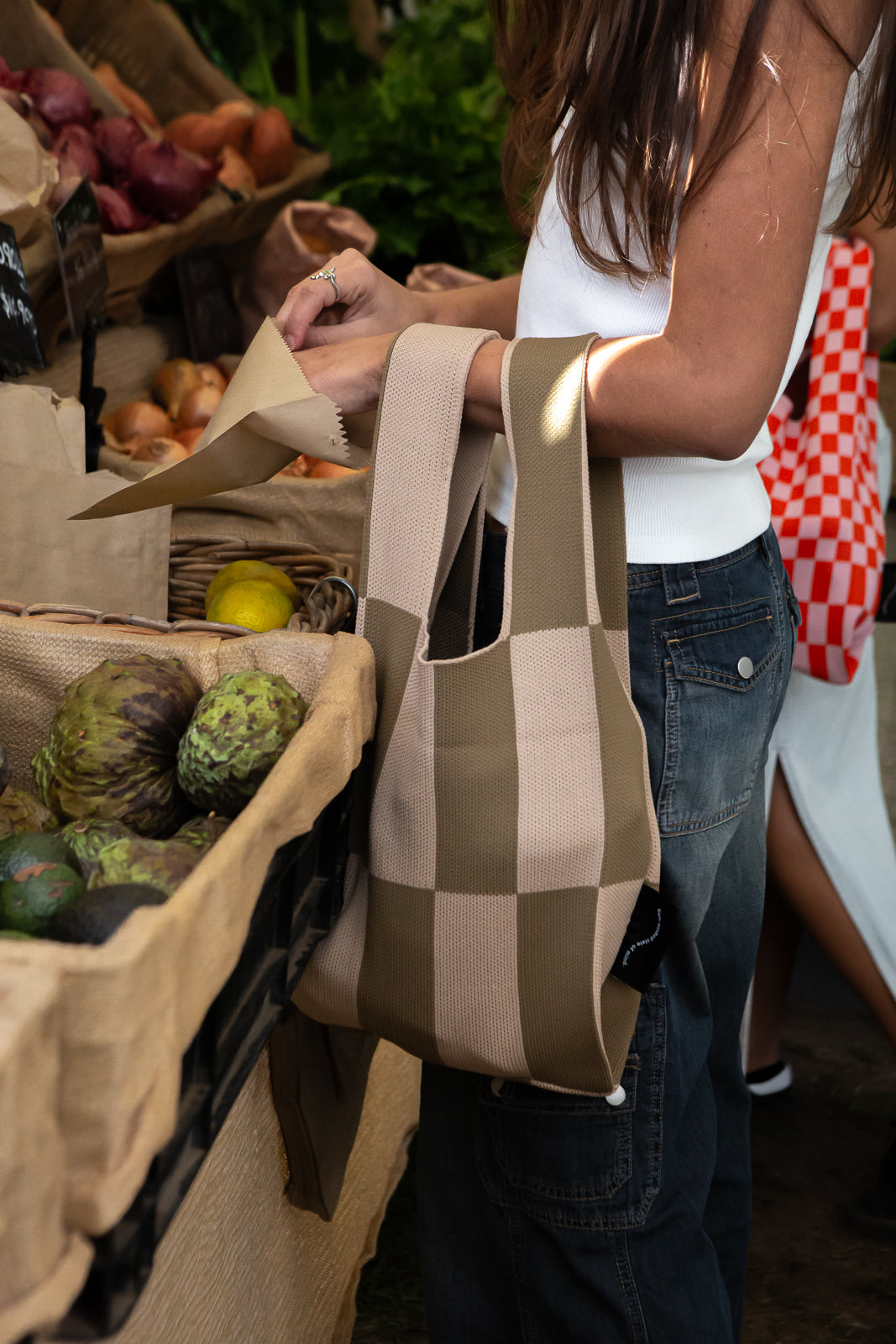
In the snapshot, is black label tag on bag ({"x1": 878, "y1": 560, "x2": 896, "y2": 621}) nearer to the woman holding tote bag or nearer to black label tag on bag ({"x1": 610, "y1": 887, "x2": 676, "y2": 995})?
the woman holding tote bag

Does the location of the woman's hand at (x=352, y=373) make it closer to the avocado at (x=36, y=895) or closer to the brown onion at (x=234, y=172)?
the avocado at (x=36, y=895)

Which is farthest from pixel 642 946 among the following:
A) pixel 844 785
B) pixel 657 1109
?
pixel 844 785

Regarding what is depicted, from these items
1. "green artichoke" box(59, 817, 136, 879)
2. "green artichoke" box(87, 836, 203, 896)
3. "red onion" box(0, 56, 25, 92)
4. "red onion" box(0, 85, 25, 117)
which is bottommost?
"green artichoke" box(59, 817, 136, 879)

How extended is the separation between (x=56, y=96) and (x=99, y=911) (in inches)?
78.5

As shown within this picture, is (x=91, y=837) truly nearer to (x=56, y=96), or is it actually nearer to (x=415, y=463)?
(x=415, y=463)

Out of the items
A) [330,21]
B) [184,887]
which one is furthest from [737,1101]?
[330,21]

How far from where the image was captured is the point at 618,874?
3.02 feet

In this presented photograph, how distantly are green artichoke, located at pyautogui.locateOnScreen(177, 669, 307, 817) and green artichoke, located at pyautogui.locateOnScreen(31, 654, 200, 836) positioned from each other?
35 millimetres

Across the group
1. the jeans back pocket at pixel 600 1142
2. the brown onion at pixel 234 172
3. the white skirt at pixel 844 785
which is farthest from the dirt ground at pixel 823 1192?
the brown onion at pixel 234 172

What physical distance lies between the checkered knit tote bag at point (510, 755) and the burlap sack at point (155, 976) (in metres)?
0.08

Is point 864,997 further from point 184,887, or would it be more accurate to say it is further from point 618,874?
point 184,887

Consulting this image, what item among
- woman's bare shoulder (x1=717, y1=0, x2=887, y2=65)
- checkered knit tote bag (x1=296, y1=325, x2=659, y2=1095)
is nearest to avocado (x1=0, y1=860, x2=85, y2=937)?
checkered knit tote bag (x1=296, y1=325, x2=659, y2=1095)

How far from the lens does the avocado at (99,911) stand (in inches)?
28.0

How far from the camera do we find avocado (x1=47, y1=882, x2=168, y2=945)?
0.71m
